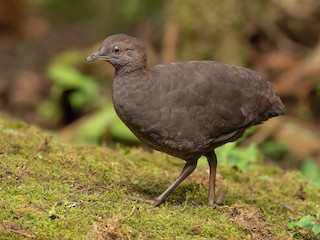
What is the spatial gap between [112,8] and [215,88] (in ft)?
32.2

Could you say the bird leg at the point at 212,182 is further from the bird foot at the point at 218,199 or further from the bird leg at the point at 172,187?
the bird leg at the point at 172,187

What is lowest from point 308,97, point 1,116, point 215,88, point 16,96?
point 16,96

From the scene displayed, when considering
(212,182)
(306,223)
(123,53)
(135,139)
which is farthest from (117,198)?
(135,139)

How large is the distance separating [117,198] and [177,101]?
0.85 metres

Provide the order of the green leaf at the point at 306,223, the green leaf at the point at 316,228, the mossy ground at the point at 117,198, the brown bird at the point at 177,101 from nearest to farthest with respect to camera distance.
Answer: the mossy ground at the point at 117,198, the green leaf at the point at 316,228, the green leaf at the point at 306,223, the brown bird at the point at 177,101

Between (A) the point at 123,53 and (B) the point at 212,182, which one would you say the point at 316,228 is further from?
(A) the point at 123,53

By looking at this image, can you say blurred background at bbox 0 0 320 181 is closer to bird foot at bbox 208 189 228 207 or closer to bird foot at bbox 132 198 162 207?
bird foot at bbox 208 189 228 207

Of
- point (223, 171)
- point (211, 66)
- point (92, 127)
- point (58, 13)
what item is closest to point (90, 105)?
point (92, 127)

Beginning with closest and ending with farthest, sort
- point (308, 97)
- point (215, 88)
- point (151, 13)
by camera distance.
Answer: point (215, 88)
point (308, 97)
point (151, 13)

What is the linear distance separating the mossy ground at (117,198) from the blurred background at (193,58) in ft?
7.96

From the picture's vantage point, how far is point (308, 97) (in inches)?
440

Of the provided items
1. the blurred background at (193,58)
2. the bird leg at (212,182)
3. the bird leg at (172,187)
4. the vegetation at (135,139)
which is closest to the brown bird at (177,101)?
the bird leg at (172,187)

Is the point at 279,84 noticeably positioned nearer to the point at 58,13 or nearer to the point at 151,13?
the point at 151,13

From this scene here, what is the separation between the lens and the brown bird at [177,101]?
5133 millimetres
